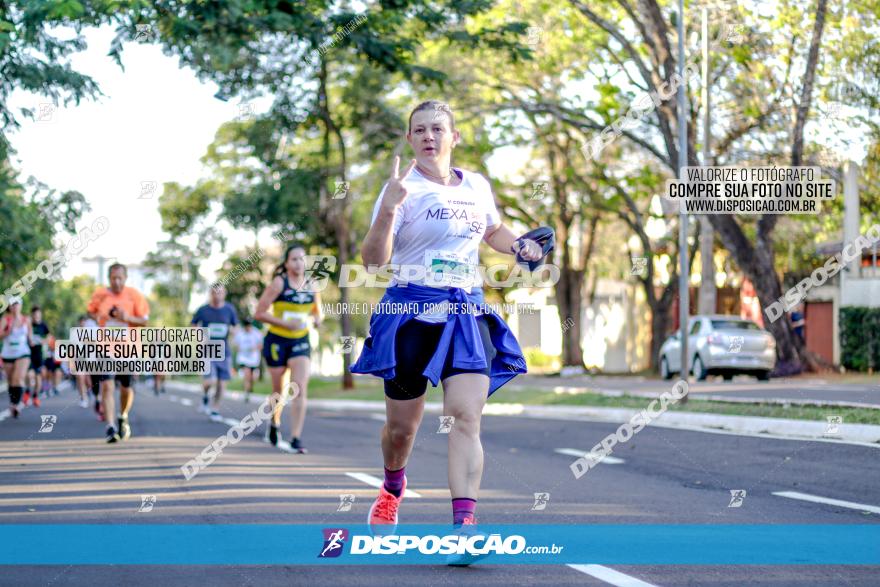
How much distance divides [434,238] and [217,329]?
43.3ft

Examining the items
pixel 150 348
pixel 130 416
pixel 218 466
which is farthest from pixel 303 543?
pixel 130 416

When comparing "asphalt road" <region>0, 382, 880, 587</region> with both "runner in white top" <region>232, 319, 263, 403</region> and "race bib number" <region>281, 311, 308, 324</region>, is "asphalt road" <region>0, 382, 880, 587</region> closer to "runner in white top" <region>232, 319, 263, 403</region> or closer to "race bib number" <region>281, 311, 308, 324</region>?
"race bib number" <region>281, 311, 308, 324</region>

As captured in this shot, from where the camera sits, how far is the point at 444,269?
5785 millimetres

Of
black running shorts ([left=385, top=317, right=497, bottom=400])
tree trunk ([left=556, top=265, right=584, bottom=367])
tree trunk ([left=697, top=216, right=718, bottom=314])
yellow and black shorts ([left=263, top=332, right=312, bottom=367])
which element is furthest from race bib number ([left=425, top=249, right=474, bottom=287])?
tree trunk ([left=556, top=265, right=584, bottom=367])

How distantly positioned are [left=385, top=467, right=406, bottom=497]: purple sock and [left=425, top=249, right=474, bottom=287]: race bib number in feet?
3.06

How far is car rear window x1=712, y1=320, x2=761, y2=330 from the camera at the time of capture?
2903cm

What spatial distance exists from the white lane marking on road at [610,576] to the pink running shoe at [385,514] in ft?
2.97

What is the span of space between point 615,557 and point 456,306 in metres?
1.34

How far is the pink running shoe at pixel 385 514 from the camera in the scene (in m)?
6.04

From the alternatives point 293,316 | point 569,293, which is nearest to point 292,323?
point 293,316

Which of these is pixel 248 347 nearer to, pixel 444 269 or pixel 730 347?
pixel 730 347

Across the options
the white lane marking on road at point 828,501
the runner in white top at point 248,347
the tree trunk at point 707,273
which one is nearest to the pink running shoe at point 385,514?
the white lane marking on road at point 828,501

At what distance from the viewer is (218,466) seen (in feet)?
35.5

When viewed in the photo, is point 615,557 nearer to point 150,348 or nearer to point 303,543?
point 303,543
